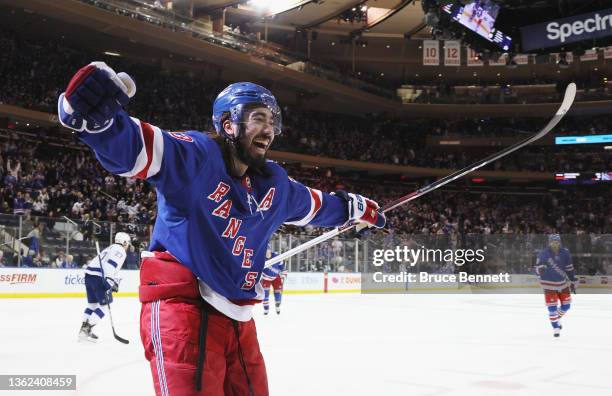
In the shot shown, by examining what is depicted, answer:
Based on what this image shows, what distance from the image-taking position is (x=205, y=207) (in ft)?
6.96

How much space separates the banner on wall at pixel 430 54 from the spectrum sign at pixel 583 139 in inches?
335

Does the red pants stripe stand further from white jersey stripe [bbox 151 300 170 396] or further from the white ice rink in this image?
the white ice rink

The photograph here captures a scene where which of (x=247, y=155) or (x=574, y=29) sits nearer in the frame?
(x=247, y=155)

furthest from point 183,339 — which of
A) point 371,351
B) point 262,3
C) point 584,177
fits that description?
point 584,177

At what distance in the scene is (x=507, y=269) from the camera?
1919 cm

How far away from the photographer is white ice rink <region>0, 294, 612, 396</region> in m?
5.50

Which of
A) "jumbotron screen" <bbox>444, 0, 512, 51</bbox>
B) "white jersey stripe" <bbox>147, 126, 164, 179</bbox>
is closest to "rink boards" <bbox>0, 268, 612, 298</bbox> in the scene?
"jumbotron screen" <bbox>444, 0, 512, 51</bbox>

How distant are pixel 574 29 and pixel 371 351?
7532 millimetres

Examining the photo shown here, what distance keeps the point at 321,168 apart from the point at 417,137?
6.46 m

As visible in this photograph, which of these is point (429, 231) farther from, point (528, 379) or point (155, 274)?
point (155, 274)

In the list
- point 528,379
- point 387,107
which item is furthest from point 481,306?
point 387,107

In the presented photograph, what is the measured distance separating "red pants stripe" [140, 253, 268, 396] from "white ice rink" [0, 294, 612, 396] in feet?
9.54

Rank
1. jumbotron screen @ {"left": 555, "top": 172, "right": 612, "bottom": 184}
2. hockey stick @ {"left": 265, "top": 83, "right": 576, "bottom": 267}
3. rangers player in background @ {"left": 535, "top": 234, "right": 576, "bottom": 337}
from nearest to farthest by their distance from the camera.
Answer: hockey stick @ {"left": 265, "top": 83, "right": 576, "bottom": 267}
rangers player in background @ {"left": 535, "top": 234, "right": 576, "bottom": 337}
jumbotron screen @ {"left": 555, "top": 172, "right": 612, "bottom": 184}

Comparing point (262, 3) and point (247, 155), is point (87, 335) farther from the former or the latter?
point (262, 3)
